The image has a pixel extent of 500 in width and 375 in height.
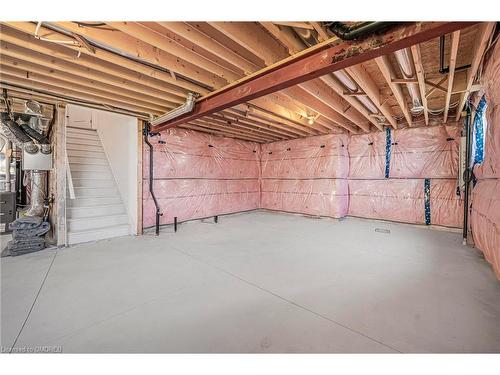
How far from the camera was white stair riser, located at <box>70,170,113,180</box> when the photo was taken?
15.1 ft

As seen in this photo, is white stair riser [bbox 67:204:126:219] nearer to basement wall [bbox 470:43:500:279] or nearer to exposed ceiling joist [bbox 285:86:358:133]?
exposed ceiling joist [bbox 285:86:358:133]

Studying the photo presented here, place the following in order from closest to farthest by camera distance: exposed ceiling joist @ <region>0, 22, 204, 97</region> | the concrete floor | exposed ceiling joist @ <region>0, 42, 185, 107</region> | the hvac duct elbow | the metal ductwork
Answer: the concrete floor < exposed ceiling joist @ <region>0, 22, 204, 97</region> < exposed ceiling joist @ <region>0, 42, 185, 107</region> < the metal ductwork < the hvac duct elbow

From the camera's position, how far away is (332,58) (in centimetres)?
189

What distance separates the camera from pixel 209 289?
6.73 feet

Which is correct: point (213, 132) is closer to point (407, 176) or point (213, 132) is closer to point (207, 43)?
point (207, 43)

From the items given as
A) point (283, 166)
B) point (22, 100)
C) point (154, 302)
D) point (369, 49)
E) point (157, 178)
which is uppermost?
point (22, 100)

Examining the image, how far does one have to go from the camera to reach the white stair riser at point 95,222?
145 inches

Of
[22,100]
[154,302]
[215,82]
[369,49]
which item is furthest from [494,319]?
[22,100]

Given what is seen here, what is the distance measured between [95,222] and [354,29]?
15.0 feet

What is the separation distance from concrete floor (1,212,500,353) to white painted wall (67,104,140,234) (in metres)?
1.18

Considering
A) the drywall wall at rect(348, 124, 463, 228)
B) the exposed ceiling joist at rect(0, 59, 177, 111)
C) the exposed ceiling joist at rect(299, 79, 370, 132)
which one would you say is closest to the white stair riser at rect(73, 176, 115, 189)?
the exposed ceiling joist at rect(0, 59, 177, 111)

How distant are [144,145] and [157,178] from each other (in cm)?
72

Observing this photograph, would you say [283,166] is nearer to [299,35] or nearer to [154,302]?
[299,35]

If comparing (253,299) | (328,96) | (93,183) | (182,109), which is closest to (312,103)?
(328,96)
